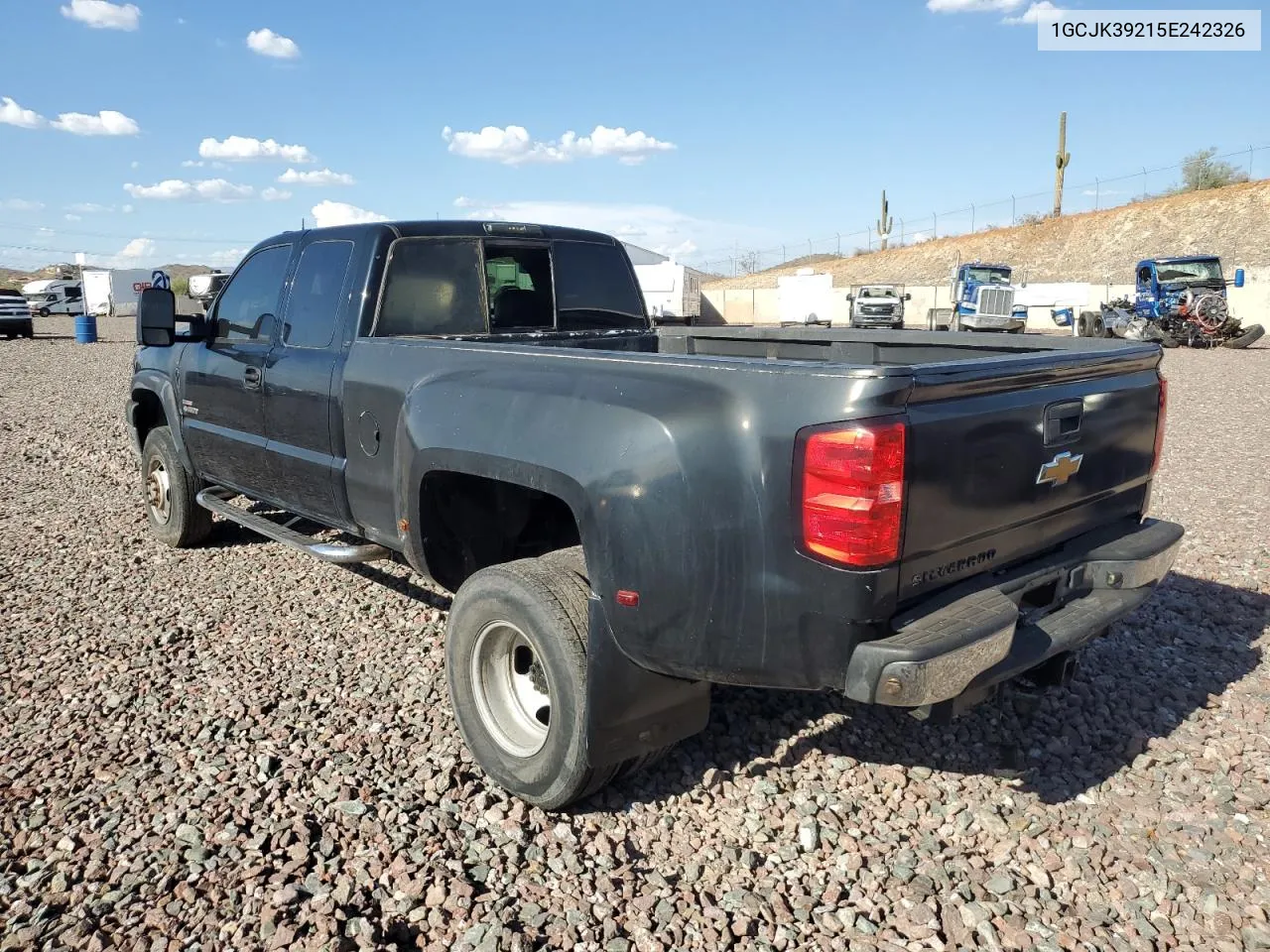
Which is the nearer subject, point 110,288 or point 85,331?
point 85,331

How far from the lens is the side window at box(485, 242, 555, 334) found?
447 cm

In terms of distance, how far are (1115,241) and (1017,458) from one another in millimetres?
50659

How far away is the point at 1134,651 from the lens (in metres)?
4.27

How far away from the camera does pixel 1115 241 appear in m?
46.2

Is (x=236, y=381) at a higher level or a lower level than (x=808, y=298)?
lower

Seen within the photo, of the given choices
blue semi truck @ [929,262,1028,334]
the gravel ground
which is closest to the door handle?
the gravel ground

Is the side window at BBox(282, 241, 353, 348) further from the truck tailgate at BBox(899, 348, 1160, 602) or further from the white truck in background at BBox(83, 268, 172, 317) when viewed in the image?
the white truck in background at BBox(83, 268, 172, 317)

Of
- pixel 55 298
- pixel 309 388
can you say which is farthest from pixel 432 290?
pixel 55 298

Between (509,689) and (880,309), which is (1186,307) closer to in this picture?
(880,309)

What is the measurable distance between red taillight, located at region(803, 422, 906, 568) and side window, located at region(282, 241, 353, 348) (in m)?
2.63

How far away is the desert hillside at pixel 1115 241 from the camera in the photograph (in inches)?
1652

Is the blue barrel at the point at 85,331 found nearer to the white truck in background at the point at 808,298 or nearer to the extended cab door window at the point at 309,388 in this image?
the white truck in background at the point at 808,298

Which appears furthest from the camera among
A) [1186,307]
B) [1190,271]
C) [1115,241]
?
[1115,241]

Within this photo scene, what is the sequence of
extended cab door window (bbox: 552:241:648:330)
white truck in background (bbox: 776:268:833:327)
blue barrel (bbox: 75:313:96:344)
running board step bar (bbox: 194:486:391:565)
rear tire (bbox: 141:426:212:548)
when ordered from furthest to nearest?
white truck in background (bbox: 776:268:833:327) < blue barrel (bbox: 75:313:96:344) < rear tire (bbox: 141:426:212:548) < extended cab door window (bbox: 552:241:648:330) < running board step bar (bbox: 194:486:391:565)
